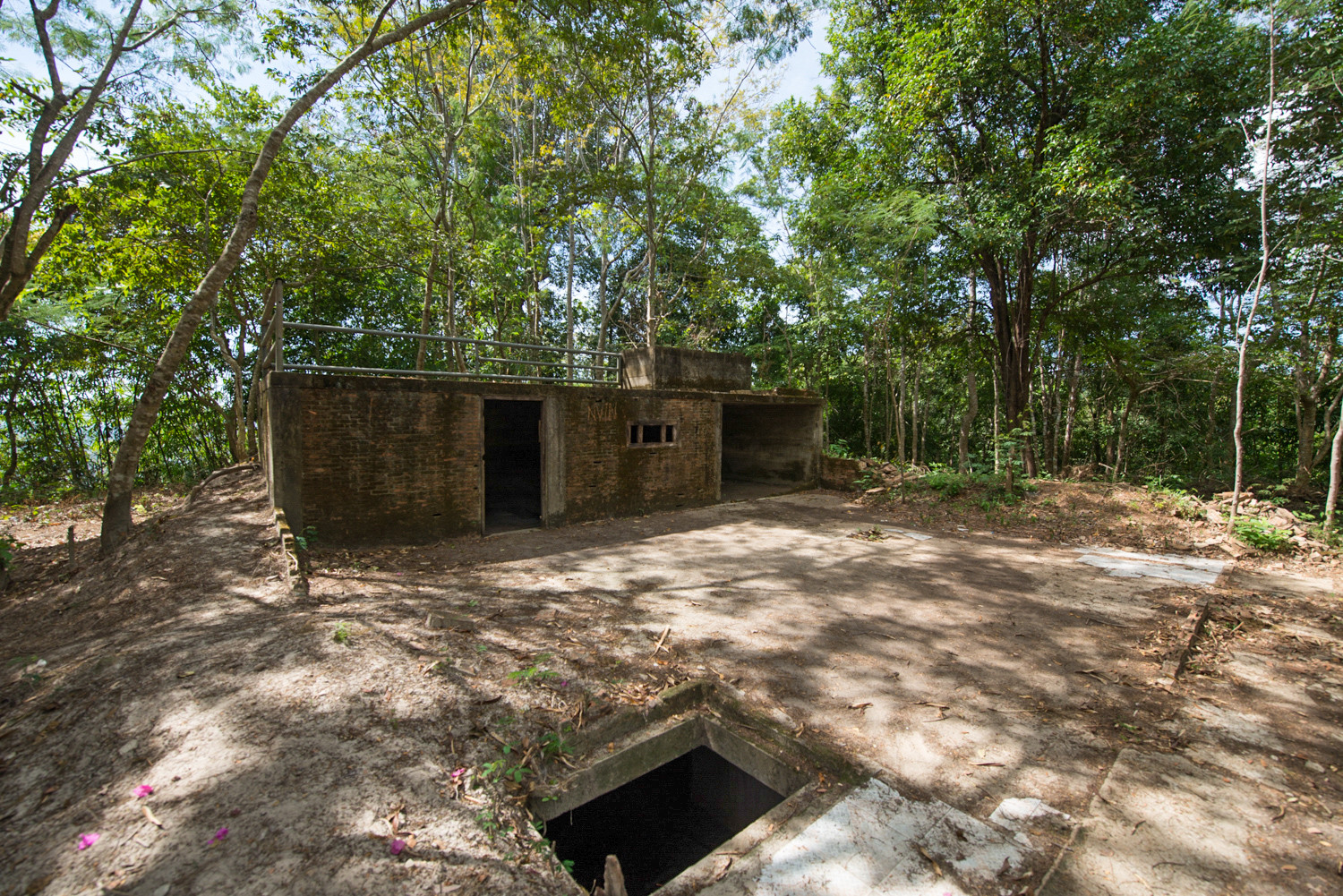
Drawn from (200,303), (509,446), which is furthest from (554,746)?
(509,446)

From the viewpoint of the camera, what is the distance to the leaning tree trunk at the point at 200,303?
6.13 metres

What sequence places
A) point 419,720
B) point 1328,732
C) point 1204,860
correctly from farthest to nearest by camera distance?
point 1328,732, point 419,720, point 1204,860

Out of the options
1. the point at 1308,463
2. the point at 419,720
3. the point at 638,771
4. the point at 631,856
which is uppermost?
the point at 1308,463

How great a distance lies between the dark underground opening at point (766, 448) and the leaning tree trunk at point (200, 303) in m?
8.04

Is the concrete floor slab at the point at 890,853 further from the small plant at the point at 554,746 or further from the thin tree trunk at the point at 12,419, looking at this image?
the thin tree trunk at the point at 12,419

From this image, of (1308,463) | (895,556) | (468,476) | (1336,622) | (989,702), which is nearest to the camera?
(989,702)

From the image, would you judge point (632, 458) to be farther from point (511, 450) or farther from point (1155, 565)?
point (1155, 565)

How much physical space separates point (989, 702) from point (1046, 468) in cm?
1445

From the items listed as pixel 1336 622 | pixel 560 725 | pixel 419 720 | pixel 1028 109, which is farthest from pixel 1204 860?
pixel 1028 109

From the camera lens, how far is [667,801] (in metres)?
4.04

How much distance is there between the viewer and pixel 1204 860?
208cm

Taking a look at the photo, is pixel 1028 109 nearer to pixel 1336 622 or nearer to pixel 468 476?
pixel 1336 622

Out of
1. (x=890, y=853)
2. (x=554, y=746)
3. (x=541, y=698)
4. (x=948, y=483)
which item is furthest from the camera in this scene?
(x=948, y=483)

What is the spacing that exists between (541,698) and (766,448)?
10.5 m
